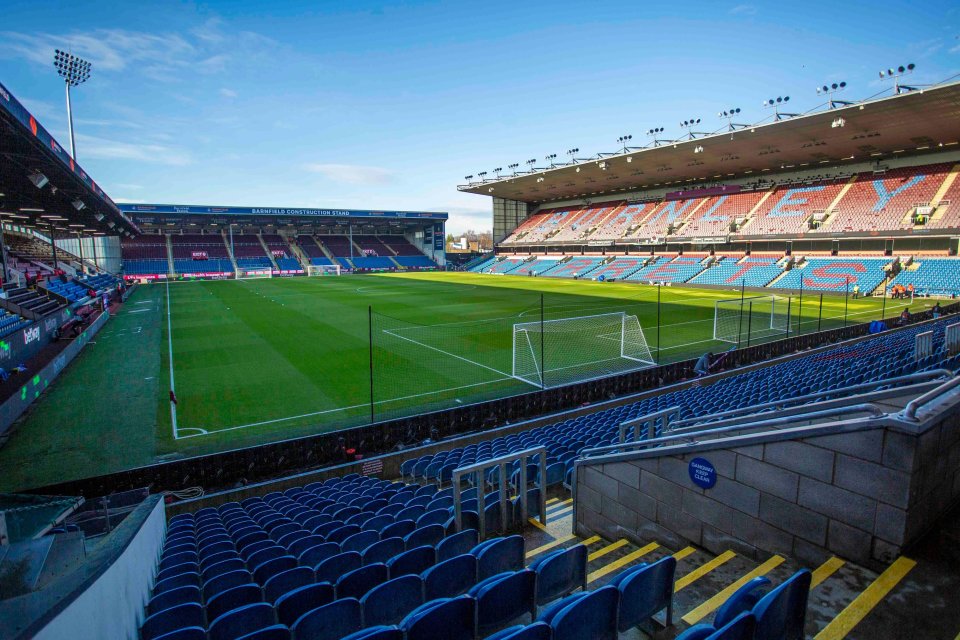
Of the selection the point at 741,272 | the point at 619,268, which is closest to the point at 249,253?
the point at 619,268

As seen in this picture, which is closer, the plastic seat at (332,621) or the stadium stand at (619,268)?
the plastic seat at (332,621)

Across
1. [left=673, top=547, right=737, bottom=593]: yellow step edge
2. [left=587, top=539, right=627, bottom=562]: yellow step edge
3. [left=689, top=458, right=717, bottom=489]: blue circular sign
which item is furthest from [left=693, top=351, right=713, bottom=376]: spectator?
[left=673, top=547, right=737, bottom=593]: yellow step edge

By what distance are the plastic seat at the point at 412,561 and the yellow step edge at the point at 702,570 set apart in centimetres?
219

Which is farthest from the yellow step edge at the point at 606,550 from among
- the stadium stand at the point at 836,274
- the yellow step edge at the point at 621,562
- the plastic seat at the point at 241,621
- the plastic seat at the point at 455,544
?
the stadium stand at the point at 836,274

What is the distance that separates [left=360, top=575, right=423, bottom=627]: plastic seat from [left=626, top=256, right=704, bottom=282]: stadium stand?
176ft

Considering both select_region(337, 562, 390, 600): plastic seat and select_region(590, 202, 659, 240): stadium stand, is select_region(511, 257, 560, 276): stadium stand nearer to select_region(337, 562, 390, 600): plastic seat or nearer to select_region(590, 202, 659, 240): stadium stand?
select_region(590, 202, 659, 240): stadium stand

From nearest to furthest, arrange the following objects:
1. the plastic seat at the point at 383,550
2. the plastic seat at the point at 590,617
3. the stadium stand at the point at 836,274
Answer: the plastic seat at the point at 590,617 → the plastic seat at the point at 383,550 → the stadium stand at the point at 836,274

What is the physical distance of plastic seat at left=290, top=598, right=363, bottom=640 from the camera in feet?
11.2

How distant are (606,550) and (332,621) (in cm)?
325

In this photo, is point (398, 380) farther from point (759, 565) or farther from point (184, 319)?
point (184, 319)

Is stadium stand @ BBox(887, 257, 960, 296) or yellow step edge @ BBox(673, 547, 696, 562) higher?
stadium stand @ BBox(887, 257, 960, 296)

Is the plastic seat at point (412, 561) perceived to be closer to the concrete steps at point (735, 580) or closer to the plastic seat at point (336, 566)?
the plastic seat at point (336, 566)

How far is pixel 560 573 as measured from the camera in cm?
400

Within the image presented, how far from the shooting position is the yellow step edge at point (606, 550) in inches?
214
